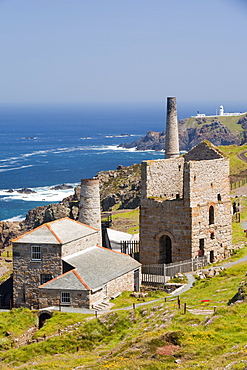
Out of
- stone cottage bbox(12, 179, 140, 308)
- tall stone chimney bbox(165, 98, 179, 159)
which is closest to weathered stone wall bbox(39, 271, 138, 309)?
stone cottage bbox(12, 179, 140, 308)

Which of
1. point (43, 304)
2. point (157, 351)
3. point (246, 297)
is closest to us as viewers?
point (157, 351)

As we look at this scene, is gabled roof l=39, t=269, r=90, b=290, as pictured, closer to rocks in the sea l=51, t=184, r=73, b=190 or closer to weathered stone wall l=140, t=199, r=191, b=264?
weathered stone wall l=140, t=199, r=191, b=264

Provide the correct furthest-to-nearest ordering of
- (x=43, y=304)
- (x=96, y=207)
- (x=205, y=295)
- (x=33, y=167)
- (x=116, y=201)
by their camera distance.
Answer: (x=33, y=167) < (x=116, y=201) < (x=96, y=207) < (x=43, y=304) < (x=205, y=295)

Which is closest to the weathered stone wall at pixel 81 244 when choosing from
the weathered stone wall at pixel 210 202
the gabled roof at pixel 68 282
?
the gabled roof at pixel 68 282

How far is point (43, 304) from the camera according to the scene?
3766 centimetres

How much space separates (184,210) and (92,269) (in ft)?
24.2

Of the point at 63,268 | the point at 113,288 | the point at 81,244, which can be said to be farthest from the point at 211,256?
the point at 63,268

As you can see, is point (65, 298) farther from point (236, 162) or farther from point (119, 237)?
point (236, 162)

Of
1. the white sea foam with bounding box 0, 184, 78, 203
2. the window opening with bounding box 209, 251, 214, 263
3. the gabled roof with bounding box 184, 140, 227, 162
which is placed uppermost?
the gabled roof with bounding box 184, 140, 227, 162

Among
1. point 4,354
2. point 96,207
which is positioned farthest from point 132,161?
point 4,354

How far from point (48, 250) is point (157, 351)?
1660 centimetres

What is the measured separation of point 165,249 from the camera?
44.0m

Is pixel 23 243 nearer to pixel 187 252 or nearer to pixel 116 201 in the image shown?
pixel 187 252

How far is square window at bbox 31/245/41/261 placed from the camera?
39.6 metres
